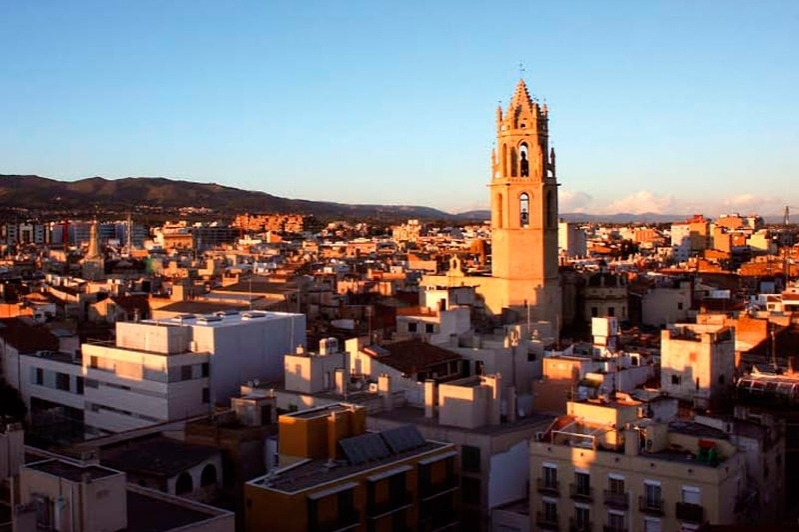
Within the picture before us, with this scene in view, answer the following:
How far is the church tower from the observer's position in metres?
39.7

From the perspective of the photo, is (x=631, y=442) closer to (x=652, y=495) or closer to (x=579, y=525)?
(x=652, y=495)

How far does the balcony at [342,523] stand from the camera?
51.2 ft

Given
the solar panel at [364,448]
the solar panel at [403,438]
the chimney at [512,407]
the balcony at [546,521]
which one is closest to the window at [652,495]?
the balcony at [546,521]

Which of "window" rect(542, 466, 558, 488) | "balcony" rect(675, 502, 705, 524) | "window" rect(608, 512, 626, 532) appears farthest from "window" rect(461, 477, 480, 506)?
"balcony" rect(675, 502, 705, 524)

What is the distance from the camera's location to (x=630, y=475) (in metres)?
16.5

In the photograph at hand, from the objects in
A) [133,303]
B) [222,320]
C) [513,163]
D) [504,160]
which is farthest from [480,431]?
[133,303]

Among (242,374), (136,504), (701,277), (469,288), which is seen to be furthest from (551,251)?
(136,504)

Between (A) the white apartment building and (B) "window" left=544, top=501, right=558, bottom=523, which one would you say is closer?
(B) "window" left=544, top=501, right=558, bottom=523

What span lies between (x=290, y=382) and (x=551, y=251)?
18899 mm

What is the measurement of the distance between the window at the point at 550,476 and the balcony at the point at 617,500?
0.93 metres

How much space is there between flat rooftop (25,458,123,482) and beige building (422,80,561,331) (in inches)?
1072

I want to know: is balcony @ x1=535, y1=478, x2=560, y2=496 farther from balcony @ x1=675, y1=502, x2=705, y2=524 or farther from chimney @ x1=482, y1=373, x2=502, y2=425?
chimney @ x1=482, y1=373, x2=502, y2=425

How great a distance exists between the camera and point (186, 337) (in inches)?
1058

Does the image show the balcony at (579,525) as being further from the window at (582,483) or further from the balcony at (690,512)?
the balcony at (690,512)
